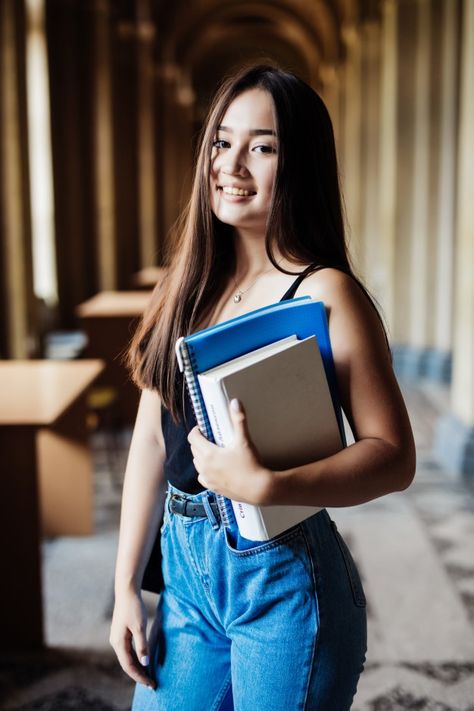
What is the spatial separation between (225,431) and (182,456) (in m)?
0.32

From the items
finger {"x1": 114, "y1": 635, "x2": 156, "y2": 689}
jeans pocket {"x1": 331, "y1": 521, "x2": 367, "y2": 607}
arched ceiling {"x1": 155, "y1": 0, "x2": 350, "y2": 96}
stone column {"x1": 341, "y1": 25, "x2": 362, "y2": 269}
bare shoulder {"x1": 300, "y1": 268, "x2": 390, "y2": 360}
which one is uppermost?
arched ceiling {"x1": 155, "y1": 0, "x2": 350, "y2": 96}

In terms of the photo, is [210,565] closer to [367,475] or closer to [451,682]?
[367,475]

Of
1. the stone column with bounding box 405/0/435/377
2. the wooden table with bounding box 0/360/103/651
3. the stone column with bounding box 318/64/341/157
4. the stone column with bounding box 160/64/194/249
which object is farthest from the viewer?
the stone column with bounding box 318/64/341/157

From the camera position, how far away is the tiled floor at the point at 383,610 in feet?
11.7

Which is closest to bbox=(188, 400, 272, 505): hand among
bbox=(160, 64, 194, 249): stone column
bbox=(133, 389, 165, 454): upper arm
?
bbox=(133, 389, 165, 454): upper arm

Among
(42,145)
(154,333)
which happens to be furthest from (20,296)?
(154,333)

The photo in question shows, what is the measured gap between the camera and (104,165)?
46.0 ft

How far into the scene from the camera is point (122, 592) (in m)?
1.81

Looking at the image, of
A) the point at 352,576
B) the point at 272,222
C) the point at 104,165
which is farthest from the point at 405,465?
the point at 104,165

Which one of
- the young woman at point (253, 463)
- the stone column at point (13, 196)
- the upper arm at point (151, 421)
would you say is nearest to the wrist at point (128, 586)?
the young woman at point (253, 463)

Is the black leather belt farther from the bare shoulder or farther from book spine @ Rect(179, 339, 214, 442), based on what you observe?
the bare shoulder

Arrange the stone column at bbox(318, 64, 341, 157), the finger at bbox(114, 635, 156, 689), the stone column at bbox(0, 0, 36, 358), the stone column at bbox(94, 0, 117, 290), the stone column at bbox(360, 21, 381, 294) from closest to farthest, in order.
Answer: the finger at bbox(114, 635, 156, 689) < the stone column at bbox(0, 0, 36, 358) < the stone column at bbox(94, 0, 117, 290) < the stone column at bbox(360, 21, 381, 294) < the stone column at bbox(318, 64, 341, 157)

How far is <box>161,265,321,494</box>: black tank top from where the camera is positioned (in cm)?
171

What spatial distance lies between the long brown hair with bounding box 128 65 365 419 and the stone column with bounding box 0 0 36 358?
21.3 ft
